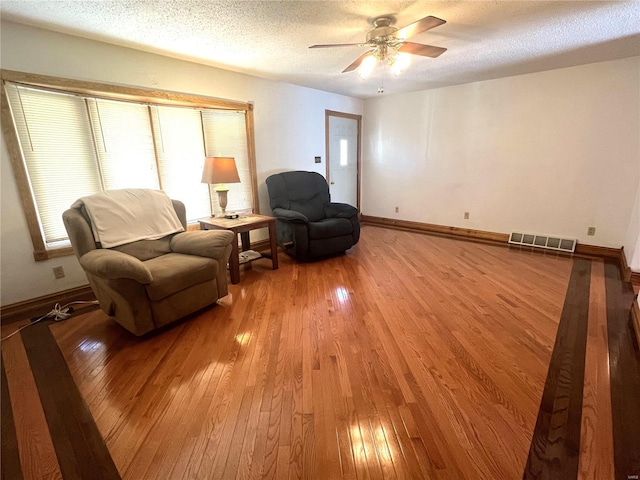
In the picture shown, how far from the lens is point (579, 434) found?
131 cm

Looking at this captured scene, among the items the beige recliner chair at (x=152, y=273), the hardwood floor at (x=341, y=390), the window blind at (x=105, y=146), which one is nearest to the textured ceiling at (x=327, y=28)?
the window blind at (x=105, y=146)

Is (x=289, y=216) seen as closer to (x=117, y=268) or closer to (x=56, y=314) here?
(x=117, y=268)

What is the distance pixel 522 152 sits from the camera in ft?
12.8

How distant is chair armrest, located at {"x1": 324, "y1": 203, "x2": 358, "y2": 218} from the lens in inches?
149

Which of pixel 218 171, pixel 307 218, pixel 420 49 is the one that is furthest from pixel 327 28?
pixel 307 218

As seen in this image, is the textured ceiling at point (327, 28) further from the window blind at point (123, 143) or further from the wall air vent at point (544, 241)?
the wall air vent at point (544, 241)

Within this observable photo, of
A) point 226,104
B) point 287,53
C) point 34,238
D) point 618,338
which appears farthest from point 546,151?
point 34,238

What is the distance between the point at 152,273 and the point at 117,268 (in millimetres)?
242

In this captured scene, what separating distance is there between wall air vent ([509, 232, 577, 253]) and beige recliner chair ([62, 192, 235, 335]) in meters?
3.86

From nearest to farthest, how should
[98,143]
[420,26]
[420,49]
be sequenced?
[420,26]
[420,49]
[98,143]

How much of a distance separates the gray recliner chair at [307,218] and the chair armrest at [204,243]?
1.08 meters

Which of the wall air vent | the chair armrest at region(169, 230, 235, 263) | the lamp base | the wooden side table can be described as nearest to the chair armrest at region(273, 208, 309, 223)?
the wooden side table

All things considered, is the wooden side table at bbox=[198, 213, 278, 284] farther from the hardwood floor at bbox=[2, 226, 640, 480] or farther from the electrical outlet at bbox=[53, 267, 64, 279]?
the electrical outlet at bbox=[53, 267, 64, 279]

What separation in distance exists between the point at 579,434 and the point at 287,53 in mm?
3346
